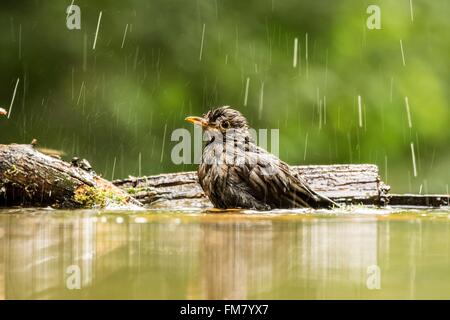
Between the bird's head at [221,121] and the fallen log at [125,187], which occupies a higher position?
the bird's head at [221,121]

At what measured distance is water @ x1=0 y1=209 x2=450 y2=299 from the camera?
2.10m

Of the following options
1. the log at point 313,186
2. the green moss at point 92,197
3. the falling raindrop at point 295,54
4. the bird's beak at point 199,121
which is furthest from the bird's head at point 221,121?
the falling raindrop at point 295,54

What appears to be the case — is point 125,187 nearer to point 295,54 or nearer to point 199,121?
point 199,121

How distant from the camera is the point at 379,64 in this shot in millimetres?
9633

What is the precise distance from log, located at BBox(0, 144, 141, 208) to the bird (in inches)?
31.5

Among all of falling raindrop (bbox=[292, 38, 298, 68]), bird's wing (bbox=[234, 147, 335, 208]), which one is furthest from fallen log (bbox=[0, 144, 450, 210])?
falling raindrop (bbox=[292, 38, 298, 68])

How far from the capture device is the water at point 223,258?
6.89ft

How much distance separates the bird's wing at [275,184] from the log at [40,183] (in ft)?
3.51

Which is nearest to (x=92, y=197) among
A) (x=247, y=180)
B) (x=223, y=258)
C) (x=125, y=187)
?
(x=125, y=187)

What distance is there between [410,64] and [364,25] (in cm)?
84

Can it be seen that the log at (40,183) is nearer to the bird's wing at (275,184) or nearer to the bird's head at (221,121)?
the bird's head at (221,121)

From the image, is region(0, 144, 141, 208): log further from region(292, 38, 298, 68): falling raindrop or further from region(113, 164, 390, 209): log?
region(292, 38, 298, 68): falling raindrop

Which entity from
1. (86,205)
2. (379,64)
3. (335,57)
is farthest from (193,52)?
(86,205)
